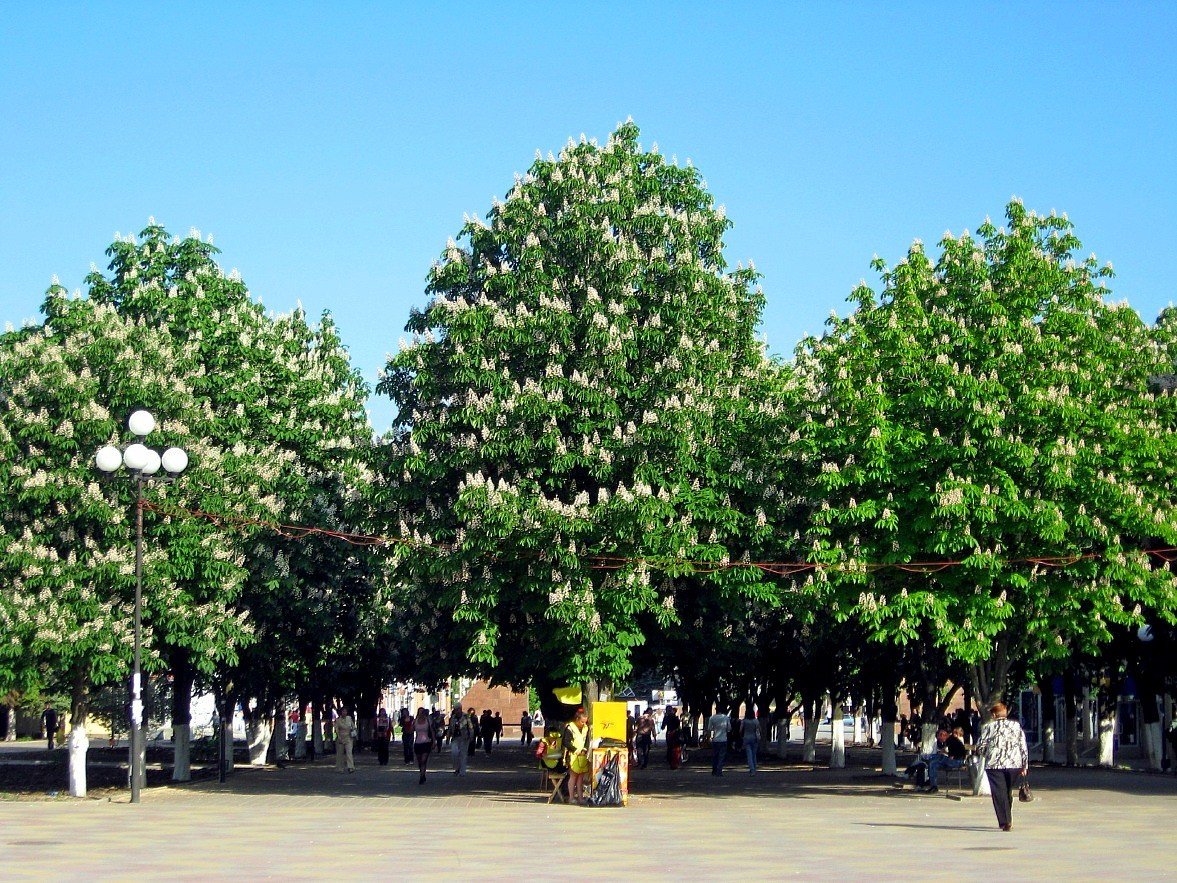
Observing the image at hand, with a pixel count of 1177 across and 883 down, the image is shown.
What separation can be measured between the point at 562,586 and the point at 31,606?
10598 millimetres

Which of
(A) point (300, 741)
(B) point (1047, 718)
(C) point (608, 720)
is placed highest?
(C) point (608, 720)

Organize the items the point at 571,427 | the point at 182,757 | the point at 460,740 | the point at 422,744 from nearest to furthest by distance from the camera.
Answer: the point at 571,427 → the point at 422,744 → the point at 182,757 → the point at 460,740

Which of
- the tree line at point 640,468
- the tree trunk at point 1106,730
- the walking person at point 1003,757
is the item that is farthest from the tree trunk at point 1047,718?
the walking person at point 1003,757

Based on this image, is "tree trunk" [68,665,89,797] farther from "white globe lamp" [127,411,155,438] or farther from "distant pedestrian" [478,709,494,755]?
"distant pedestrian" [478,709,494,755]

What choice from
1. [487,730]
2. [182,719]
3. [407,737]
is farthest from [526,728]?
[182,719]

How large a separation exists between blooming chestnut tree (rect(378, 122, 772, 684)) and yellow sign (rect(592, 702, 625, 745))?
86 cm

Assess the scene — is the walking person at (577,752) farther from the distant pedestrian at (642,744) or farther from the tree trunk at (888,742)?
the distant pedestrian at (642,744)

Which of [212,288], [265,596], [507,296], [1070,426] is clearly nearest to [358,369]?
[212,288]

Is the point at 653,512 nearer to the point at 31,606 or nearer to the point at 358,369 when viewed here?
the point at 31,606

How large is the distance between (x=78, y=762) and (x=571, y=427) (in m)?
12.4

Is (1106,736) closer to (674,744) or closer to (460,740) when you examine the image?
(674,744)

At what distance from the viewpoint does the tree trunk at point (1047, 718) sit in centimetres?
4756

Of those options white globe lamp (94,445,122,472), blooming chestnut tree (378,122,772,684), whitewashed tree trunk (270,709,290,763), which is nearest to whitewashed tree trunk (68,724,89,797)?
blooming chestnut tree (378,122,772,684)

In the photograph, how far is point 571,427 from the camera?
3066 centimetres
